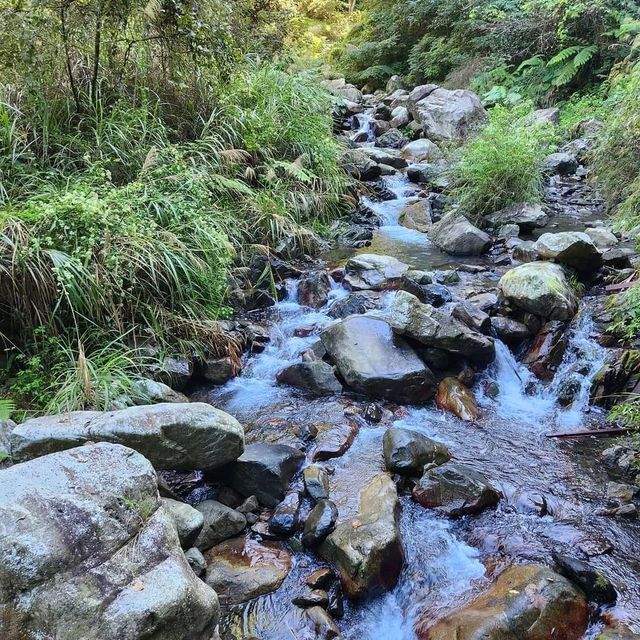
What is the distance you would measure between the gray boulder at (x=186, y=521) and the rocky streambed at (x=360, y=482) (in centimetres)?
2

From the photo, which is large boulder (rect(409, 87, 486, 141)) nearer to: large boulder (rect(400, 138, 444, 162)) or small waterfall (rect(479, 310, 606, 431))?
large boulder (rect(400, 138, 444, 162))

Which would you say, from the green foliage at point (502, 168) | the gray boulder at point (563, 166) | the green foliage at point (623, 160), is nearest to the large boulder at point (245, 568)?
the green foliage at point (623, 160)

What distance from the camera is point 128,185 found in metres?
4.75

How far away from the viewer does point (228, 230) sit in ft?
19.6

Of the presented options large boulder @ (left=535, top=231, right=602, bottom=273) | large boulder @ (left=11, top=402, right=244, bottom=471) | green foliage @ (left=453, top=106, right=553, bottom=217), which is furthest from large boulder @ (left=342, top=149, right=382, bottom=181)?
large boulder @ (left=11, top=402, right=244, bottom=471)

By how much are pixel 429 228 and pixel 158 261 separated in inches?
191

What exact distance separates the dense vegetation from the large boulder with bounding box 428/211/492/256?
1782 mm

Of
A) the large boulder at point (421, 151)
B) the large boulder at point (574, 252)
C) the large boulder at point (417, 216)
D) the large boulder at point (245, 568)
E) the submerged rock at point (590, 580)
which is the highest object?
the large boulder at point (421, 151)

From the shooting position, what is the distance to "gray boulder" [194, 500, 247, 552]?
9.71ft

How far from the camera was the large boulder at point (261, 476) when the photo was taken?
331 cm

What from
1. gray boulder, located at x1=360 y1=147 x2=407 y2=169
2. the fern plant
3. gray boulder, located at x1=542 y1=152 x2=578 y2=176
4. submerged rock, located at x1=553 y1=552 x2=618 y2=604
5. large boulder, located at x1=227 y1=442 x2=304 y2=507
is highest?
the fern plant

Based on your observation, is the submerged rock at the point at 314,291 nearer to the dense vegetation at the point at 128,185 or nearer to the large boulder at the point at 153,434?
the dense vegetation at the point at 128,185

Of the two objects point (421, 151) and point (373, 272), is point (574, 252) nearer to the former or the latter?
point (373, 272)

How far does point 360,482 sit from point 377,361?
1.33 metres
